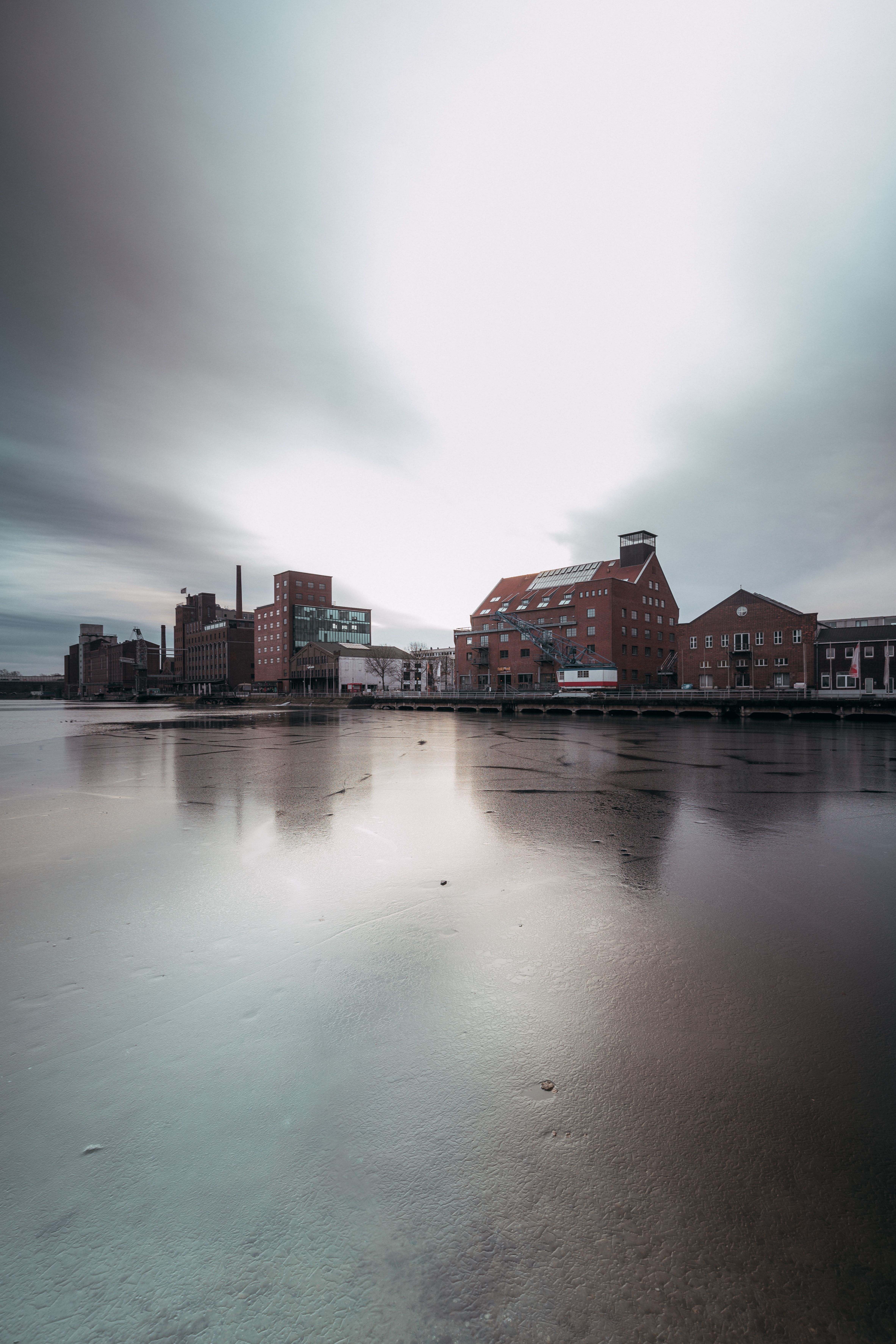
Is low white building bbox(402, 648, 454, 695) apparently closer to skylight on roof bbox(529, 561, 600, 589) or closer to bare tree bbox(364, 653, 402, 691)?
bare tree bbox(364, 653, 402, 691)

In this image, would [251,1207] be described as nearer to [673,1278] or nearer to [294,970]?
[673,1278]

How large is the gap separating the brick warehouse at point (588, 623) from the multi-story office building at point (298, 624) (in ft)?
115

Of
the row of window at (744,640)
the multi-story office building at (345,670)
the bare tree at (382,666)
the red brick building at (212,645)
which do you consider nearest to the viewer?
the row of window at (744,640)

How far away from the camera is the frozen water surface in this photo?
1.87 m

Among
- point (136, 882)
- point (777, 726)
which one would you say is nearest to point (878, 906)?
point (136, 882)

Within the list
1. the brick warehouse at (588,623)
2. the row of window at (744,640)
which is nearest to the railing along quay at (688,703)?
the row of window at (744,640)

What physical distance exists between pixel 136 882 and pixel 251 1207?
4.63m

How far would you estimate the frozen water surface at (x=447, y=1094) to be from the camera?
187 centimetres

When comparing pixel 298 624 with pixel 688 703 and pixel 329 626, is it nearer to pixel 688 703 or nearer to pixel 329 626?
pixel 329 626

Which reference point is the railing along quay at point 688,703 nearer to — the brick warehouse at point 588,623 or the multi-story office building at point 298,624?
the brick warehouse at point 588,623

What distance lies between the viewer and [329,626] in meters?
98.4

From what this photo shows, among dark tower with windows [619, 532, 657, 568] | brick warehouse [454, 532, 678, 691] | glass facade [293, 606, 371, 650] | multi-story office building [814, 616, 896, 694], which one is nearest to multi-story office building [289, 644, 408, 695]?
glass facade [293, 606, 371, 650]

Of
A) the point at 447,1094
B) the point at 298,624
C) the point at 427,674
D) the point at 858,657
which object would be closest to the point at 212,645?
the point at 298,624

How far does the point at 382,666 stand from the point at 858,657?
60216 millimetres
